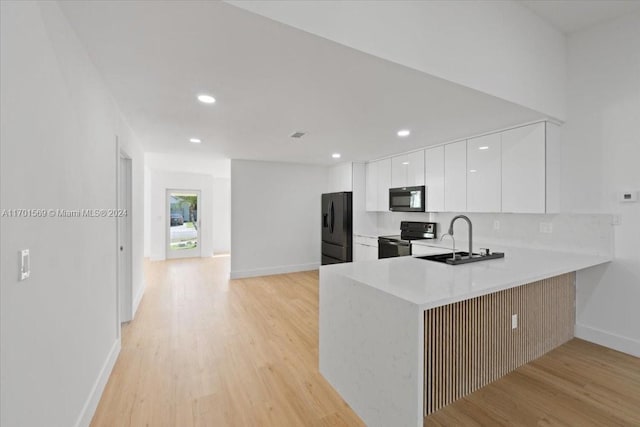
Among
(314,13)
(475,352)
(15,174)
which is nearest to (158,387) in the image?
(15,174)

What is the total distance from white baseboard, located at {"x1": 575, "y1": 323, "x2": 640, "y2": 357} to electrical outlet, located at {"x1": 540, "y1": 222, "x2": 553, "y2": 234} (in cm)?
100

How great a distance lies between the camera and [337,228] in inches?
217

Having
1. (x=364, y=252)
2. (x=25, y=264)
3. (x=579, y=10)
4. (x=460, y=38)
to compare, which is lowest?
(x=364, y=252)

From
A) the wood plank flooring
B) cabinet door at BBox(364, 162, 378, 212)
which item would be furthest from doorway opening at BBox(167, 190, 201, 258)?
cabinet door at BBox(364, 162, 378, 212)

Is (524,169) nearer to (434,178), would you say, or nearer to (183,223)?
(434,178)

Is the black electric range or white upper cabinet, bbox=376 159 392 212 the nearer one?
the black electric range

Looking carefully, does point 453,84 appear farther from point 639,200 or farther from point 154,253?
point 154,253

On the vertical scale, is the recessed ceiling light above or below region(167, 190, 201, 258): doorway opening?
above

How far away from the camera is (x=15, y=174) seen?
3.34 ft

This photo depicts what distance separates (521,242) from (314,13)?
134 inches

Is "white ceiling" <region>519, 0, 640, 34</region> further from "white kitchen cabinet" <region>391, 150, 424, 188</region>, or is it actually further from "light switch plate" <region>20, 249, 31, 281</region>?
"light switch plate" <region>20, 249, 31, 281</region>

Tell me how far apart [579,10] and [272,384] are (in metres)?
4.20

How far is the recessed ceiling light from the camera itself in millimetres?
2355

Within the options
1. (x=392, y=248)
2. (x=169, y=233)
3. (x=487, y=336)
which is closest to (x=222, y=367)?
(x=487, y=336)
